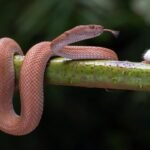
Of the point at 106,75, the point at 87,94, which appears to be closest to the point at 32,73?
the point at 106,75

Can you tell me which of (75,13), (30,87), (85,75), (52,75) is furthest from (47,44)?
(75,13)

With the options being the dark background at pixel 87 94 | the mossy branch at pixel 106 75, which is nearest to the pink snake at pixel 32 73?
the mossy branch at pixel 106 75

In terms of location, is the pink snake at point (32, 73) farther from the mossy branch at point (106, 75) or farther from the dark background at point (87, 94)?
the dark background at point (87, 94)

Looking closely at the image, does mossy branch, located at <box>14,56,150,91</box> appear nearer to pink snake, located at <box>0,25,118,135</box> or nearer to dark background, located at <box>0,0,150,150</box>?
pink snake, located at <box>0,25,118,135</box>

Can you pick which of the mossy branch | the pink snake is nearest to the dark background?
the pink snake

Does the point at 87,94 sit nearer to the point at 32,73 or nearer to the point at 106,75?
the point at 32,73
